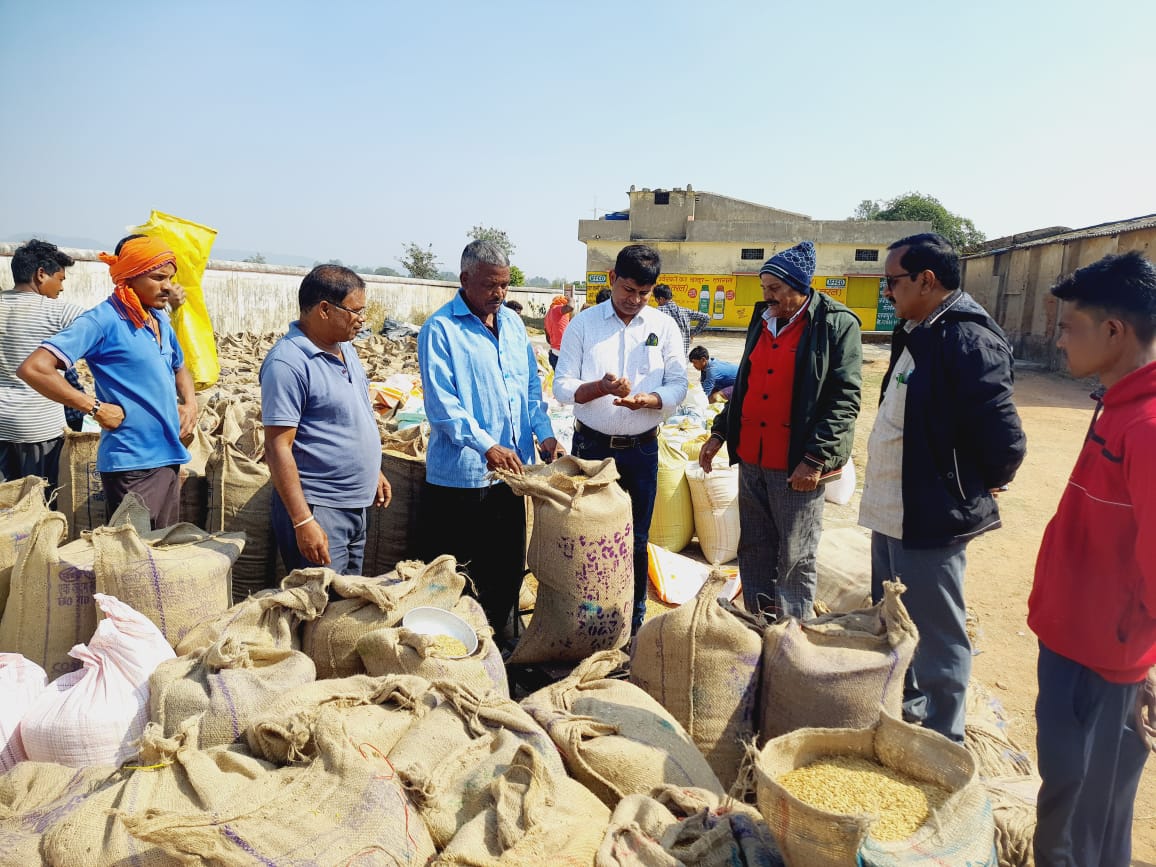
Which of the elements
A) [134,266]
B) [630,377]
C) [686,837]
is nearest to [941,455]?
[630,377]

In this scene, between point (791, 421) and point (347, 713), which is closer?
point (347, 713)

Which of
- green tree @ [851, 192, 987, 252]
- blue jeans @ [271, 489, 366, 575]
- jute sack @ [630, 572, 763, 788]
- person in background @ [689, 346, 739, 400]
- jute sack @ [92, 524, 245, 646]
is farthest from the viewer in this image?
green tree @ [851, 192, 987, 252]

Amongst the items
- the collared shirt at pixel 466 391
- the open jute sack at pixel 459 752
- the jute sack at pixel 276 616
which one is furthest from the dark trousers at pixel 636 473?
the open jute sack at pixel 459 752

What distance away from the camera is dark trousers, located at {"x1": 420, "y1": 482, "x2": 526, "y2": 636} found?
324 centimetres

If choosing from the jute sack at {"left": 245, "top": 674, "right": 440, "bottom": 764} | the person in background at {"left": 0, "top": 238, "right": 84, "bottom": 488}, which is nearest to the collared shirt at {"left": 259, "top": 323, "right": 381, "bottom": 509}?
the jute sack at {"left": 245, "top": 674, "right": 440, "bottom": 764}

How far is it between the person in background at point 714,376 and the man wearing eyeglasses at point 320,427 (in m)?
5.80

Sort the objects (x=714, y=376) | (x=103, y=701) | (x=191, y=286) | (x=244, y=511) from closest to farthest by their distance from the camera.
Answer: (x=103, y=701) < (x=244, y=511) < (x=191, y=286) < (x=714, y=376)

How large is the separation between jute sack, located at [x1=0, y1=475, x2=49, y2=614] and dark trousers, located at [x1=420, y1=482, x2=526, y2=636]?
4.83ft

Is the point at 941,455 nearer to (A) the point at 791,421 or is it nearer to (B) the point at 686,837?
(A) the point at 791,421

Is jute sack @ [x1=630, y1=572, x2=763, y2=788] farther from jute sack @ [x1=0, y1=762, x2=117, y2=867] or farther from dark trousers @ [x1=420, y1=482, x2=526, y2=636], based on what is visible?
jute sack @ [x1=0, y1=762, x2=117, y2=867]

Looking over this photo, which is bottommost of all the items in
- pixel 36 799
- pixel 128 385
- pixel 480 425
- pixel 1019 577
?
pixel 1019 577

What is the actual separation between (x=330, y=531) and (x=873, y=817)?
6.81ft

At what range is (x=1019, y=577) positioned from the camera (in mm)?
4910

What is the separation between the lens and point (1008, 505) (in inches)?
260
